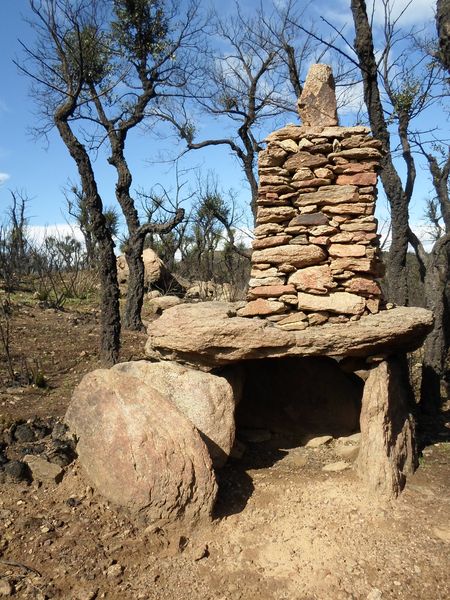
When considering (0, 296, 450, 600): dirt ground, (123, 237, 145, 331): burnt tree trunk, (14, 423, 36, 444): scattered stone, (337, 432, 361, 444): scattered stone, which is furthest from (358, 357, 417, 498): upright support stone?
(123, 237, 145, 331): burnt tree trunk

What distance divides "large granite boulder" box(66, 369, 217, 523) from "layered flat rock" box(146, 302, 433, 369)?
533mm

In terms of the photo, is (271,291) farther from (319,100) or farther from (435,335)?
(435,335)

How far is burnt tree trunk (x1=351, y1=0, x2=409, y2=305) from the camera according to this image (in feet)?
23.6

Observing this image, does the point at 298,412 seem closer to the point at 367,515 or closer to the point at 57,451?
the point at 367,515

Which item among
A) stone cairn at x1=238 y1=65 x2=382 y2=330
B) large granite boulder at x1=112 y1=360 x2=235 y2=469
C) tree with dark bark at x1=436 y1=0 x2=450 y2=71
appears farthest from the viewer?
stone cairn at x1=238 y1=65 x2=382 y2=330

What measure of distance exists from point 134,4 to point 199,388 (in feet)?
28.9

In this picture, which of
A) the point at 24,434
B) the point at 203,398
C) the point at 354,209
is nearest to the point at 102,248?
the point at 24,434

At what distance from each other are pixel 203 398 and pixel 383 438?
1532mm

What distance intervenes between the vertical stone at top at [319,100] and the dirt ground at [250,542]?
10.2 feet

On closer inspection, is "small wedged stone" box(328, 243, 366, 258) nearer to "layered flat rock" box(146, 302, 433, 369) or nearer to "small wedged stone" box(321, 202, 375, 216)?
"small wedged stone" box(321, 202, 375, 216)

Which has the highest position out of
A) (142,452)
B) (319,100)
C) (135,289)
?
(319,100)

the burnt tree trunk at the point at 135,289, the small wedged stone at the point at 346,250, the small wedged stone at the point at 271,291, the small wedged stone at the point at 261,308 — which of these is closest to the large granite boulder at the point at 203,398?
the small wedged stone at the point at 261,308

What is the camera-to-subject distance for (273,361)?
607 cm

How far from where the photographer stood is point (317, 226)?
4746 mm
